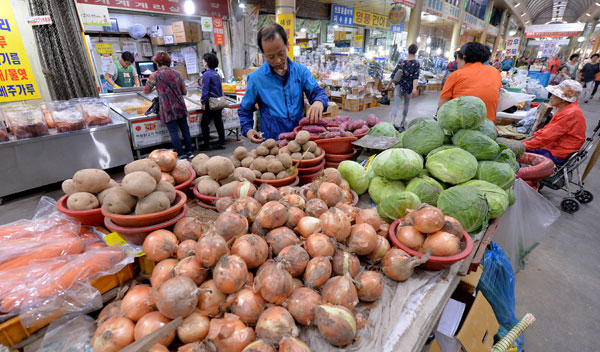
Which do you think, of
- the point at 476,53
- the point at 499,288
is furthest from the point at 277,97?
the point at 476,53

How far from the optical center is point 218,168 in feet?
5.62

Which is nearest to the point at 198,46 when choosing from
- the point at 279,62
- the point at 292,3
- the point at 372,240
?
the point at 292,3

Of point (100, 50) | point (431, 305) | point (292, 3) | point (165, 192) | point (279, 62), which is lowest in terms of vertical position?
point (431, 305)

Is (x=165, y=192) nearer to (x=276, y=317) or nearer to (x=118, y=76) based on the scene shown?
(x=276, y=317)

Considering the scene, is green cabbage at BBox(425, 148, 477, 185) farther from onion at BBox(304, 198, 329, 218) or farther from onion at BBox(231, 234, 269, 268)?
onion at BBox(231, 234, 269, 268)

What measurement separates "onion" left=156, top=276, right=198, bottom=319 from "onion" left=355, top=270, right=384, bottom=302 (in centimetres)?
64

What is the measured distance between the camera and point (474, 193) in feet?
5.53

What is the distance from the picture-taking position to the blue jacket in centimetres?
299

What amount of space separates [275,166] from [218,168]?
38 centimetres

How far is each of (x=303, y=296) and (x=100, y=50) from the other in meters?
10.3

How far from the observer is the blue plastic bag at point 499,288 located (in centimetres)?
211

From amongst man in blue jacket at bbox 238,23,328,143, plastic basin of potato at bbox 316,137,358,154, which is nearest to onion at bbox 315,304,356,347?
plastic basin of potato at bbox 316,137,358,154

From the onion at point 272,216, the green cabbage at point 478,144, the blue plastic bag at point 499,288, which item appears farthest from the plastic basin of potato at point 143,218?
the blue plastic bag at point 499,288

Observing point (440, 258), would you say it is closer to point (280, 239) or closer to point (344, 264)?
point (344, 264)
